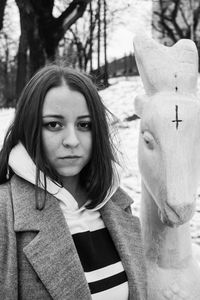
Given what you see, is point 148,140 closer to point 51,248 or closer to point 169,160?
point 169,160

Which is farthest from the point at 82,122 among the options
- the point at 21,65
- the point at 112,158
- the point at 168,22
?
the point at 168,22

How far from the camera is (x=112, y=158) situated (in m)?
1.41

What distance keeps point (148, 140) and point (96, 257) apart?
1.43ft

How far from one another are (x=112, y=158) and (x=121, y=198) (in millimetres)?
167

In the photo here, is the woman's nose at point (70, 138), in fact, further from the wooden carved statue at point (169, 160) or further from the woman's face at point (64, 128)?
the wooden carved statue at point (169, 160)

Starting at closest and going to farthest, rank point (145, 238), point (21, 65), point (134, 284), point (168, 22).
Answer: point (134, 284) < point (145, 238) < point (21, 65) < point (168, 22)

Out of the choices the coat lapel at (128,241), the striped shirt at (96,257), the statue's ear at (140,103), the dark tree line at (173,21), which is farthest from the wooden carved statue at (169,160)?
the dark tree line at (173,21)

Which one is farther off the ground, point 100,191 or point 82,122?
point 82,122

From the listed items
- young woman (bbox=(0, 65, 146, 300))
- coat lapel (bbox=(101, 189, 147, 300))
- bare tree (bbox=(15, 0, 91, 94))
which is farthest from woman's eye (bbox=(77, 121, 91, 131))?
bare tree (bbox=(15, 0, 91, 94))

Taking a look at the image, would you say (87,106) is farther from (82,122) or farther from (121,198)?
(121,198)

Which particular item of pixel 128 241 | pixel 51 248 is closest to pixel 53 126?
pixel 51 248

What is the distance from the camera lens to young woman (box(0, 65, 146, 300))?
1133mm

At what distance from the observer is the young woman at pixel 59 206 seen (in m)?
1.13

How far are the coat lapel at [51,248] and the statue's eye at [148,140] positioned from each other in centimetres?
40
